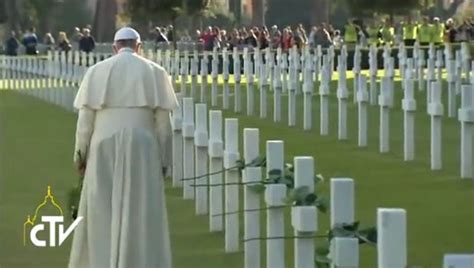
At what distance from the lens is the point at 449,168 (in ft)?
63.0

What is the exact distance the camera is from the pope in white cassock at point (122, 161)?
1055cm

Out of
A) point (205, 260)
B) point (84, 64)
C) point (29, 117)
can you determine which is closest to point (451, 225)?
point (205, 260)

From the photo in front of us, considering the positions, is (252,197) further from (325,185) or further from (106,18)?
(106,18)

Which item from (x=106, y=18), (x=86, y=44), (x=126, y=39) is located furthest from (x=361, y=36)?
(x=126, y=39)

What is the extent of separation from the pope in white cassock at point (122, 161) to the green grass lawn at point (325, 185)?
169 centimetres

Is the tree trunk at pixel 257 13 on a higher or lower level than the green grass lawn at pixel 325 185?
higher

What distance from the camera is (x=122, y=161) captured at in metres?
10.6

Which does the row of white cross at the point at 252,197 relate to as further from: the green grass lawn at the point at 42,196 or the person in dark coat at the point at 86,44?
the person in dark coat at the point at 86,44

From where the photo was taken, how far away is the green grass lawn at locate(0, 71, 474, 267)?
42.2 feet

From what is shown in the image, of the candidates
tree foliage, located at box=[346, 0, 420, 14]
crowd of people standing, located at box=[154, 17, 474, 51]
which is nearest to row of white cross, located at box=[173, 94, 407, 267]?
crowd of people standing, located at box=[154, 17, 474, 51]

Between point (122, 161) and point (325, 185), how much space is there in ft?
21.2

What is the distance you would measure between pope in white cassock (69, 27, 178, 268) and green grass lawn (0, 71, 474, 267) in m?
1.69

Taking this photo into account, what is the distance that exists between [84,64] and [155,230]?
23898 mm

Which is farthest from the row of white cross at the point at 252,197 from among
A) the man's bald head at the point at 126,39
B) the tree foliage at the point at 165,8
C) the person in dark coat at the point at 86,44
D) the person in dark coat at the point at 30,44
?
the person in dark coat at the point at 30,44
